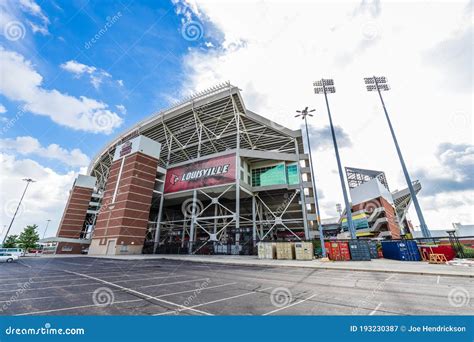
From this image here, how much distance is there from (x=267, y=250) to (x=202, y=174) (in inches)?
682

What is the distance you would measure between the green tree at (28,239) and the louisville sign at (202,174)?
3365 centimetres

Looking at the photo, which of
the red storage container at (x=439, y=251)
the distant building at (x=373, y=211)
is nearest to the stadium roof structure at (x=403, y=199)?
the distant building at (x=373, y=211)

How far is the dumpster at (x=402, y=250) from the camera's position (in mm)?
18125

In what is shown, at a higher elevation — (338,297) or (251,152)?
(251,152)

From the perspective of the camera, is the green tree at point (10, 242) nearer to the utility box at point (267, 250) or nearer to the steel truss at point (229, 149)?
the steel truss at point (229, 149)

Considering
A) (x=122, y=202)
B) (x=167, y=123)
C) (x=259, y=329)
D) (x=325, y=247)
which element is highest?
(x=167, y=123)

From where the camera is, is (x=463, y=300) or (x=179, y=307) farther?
(x=463, y=300)

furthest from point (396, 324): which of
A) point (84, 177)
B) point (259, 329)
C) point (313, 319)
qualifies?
point (84, 177)

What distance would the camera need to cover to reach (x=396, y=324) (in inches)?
163

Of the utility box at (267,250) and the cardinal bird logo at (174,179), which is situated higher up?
the cardinal bird logo at (174,179)

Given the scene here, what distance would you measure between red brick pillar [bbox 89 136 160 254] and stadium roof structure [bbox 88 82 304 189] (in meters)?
5.43

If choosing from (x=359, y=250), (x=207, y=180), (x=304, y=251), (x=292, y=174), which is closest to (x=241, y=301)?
(x=304, y=251)

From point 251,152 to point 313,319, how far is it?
3125 centimetres

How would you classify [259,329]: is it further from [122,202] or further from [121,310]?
[122,202]
